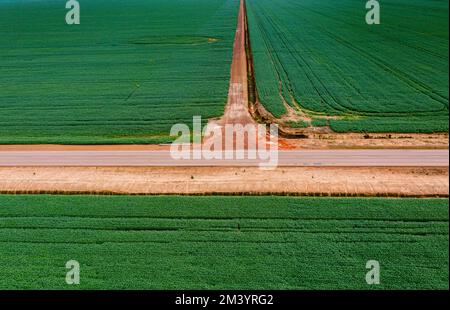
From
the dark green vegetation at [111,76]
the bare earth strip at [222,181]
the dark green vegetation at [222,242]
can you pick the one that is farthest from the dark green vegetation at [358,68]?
the dark green vegetation at [222,242]

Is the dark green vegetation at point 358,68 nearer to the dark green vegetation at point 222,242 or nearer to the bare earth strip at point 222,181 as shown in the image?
the bare earth strip at point 222,181

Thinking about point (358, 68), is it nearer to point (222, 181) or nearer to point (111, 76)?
point (222, 181)

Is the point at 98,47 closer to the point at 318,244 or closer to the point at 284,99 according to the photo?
the point at 284,99

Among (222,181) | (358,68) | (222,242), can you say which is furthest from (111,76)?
(222,242)

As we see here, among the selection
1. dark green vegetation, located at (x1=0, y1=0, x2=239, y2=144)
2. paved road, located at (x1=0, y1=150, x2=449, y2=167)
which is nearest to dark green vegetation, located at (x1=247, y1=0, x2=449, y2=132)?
paved road, located at (x1=0, y1=150, x2=449, y2=167)

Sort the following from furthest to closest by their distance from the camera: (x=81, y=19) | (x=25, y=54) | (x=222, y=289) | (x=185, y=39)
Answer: (x=81, y=19) < (x=185, y=39) < (x=25, y=54) < (x=222, y=289)

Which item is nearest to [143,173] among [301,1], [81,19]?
[81,19]
